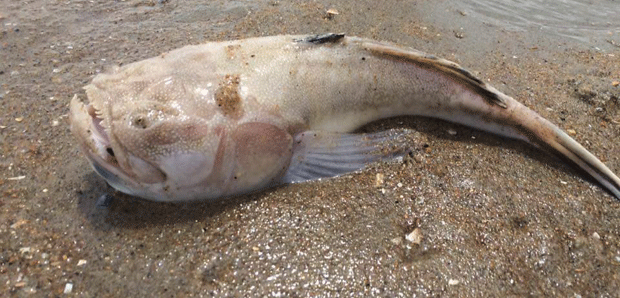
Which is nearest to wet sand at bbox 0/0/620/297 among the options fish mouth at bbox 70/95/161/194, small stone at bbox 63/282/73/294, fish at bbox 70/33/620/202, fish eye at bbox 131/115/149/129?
small stone at bbox 63/282/73/294

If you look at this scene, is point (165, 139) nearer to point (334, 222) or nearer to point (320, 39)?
point (334, 222)

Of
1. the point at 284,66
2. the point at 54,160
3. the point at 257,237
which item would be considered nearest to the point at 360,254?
the point at 257,237

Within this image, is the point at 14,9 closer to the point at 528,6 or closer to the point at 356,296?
the point at 356,296

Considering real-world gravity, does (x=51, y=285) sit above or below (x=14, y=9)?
below

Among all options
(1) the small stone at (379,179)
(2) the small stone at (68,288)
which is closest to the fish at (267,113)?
(1) the small stone at (379,179)

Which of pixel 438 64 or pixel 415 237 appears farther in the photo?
pixel 438 64

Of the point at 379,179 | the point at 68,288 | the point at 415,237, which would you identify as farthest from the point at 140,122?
the point at 415,237

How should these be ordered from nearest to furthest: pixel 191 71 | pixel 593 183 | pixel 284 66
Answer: pixel 191 71 → pixel 284 66 → pixel 593 183
